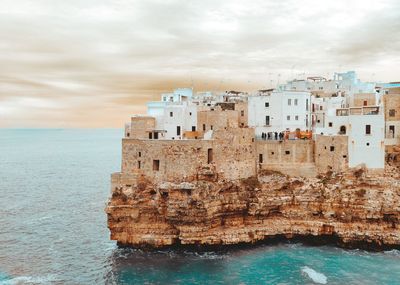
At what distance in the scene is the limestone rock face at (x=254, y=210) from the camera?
39.5 m

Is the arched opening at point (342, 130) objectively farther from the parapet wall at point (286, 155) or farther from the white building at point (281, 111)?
the white building at point (281, 111)

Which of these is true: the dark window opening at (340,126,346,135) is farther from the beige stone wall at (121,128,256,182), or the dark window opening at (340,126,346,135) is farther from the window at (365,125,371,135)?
the beige stone wall at (121,128,256,182)

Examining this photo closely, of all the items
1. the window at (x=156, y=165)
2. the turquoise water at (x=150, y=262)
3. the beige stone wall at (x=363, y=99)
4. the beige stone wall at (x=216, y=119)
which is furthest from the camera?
the beige stone wall at (x=363, y=99)

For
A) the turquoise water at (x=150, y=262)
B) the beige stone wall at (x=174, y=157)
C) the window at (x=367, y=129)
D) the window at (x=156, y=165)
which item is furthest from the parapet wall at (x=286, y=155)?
the window at (x=156, y=165)

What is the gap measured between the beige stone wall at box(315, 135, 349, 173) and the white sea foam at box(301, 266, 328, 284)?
11128 millimetres

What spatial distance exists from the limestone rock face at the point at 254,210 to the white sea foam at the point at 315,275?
6.35 meters

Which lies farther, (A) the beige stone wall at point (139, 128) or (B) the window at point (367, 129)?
(A) the beige stone wall at point (139, 128)

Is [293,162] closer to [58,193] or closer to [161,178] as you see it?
[161,178]

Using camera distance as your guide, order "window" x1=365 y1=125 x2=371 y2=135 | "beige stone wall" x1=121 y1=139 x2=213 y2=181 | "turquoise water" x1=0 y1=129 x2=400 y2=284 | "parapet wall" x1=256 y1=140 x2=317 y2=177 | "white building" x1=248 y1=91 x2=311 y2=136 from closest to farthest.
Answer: "turquoise water" x1=0 y1=129 x2=400 y2=284 → "beige stone wall" x1=121 y1=139 x2=213 y2=181 → "window" x1=365 y1=125 x2=371 y2=135 → "parapet wall" x1=256 y1=140 x2=317 y2=177 → "white building" x1=248 y1=91 x2=311 y2=136

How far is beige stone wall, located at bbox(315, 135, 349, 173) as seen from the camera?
4262 cm

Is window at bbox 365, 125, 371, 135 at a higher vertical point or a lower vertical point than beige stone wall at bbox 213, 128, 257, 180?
higher

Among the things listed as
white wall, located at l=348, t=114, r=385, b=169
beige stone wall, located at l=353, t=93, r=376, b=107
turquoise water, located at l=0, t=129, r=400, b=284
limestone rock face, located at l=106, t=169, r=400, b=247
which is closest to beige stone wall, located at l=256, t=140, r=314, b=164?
limestone rock face, located at l=106, t=169, r=400, b=247

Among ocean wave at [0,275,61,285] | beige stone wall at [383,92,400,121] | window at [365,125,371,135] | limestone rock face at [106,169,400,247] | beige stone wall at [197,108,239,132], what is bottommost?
ocean wave at [0,275,61,285]

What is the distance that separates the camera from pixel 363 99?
166 ft
